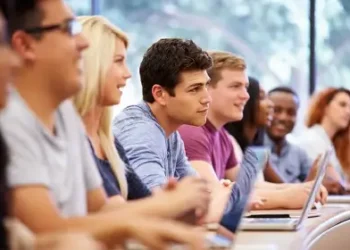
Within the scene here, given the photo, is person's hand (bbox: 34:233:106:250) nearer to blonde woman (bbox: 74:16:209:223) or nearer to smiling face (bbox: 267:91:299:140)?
blonde woman (bbox: 74:16:209:223)

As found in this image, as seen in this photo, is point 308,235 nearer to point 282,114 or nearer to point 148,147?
point 148,147

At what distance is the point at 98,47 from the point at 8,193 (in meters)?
1.06

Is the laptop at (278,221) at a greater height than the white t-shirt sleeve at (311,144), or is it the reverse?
the laptop at (278,221)

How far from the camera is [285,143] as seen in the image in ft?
19.8

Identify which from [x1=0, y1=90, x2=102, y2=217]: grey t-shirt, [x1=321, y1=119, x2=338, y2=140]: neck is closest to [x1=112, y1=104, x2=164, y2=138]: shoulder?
[x1=0, y1=90, x2=102, y2=217]: grey t-shirt

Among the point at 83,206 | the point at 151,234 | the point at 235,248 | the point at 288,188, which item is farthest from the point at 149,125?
the point at 151,234

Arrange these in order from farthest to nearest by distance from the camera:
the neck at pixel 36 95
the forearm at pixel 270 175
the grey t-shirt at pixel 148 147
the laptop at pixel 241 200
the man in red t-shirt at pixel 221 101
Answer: the forearm at pixel 270 175 → the man in red t-shirt at pixel 221 101 → the grey t-shirt at pixel 148 147 → the laptop at pixel 241 200 → the neck at pixel 36 95

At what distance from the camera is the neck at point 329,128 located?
18.8 feet

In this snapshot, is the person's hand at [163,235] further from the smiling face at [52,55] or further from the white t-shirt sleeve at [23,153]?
the smiling face at [52,55]

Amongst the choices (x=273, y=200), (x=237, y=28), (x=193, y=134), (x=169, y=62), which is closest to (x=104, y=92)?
(x=169, y=62)

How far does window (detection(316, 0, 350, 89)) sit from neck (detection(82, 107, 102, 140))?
5065 millimetres

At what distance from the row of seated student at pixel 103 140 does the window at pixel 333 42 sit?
3.56m

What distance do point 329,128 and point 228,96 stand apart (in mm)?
1645

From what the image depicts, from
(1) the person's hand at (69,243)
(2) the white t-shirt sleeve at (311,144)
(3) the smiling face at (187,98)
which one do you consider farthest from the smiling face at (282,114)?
(1) the person's hand at (69,243)
